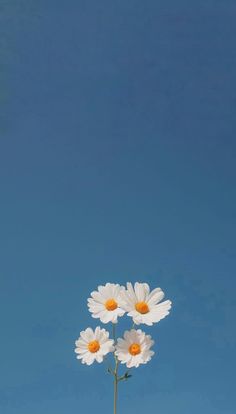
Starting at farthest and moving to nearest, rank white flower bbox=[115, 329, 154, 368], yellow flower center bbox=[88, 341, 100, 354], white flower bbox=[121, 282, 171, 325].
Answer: yellow flower center bbox=[88, 341, 100, 354], white flower bbox=[121, 282, 171, 325], white flower bbox=[115, 329, 154, 368]

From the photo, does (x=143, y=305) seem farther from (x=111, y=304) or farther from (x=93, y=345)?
(x=93, y=345)

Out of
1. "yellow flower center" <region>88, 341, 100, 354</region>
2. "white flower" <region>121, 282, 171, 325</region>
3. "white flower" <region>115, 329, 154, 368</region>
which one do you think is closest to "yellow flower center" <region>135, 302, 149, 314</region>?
"white flower" <region>121, 282, 171, 325</region>

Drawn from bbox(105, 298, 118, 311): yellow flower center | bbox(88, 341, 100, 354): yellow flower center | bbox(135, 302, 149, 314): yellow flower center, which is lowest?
bbox(88, 341, 100, 354): yellow flower center

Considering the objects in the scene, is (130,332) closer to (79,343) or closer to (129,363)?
(129,363)

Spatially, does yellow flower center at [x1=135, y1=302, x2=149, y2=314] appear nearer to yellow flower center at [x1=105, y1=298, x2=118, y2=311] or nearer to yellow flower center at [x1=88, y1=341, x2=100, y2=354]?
yellow flower center at [x1=105, y1=298, x2=118, y2=311]

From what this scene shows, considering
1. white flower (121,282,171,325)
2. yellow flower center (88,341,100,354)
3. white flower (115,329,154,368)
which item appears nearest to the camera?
white flower (115,329,154,368)

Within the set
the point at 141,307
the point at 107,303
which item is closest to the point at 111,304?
the point at 107,303

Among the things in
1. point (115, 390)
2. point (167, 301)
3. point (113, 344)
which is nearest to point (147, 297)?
point (167, 301)
